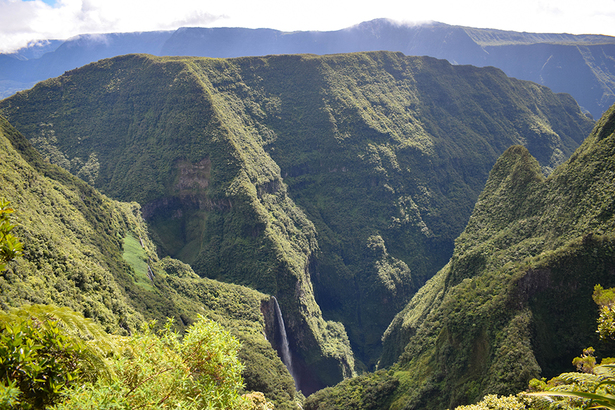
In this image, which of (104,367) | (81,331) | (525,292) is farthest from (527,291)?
(81,331)

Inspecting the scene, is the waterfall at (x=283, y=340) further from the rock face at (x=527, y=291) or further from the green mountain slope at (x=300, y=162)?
the rock face at (x=527, y=291)

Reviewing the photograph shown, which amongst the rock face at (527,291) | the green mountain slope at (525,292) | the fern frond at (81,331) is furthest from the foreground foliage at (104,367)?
the green mountain slope at (525,292)

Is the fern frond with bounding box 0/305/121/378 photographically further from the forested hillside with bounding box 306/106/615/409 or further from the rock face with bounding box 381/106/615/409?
the rock face with bounding box 381/106/615/409

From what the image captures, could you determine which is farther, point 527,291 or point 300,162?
point 300,162

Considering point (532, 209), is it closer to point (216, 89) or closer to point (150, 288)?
point (150, 288)

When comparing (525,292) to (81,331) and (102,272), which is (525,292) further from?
(102,272)

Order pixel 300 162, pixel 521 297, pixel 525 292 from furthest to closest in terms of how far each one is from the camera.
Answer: pixel 300 162 → pixel 525 292 → pixel 521 297
